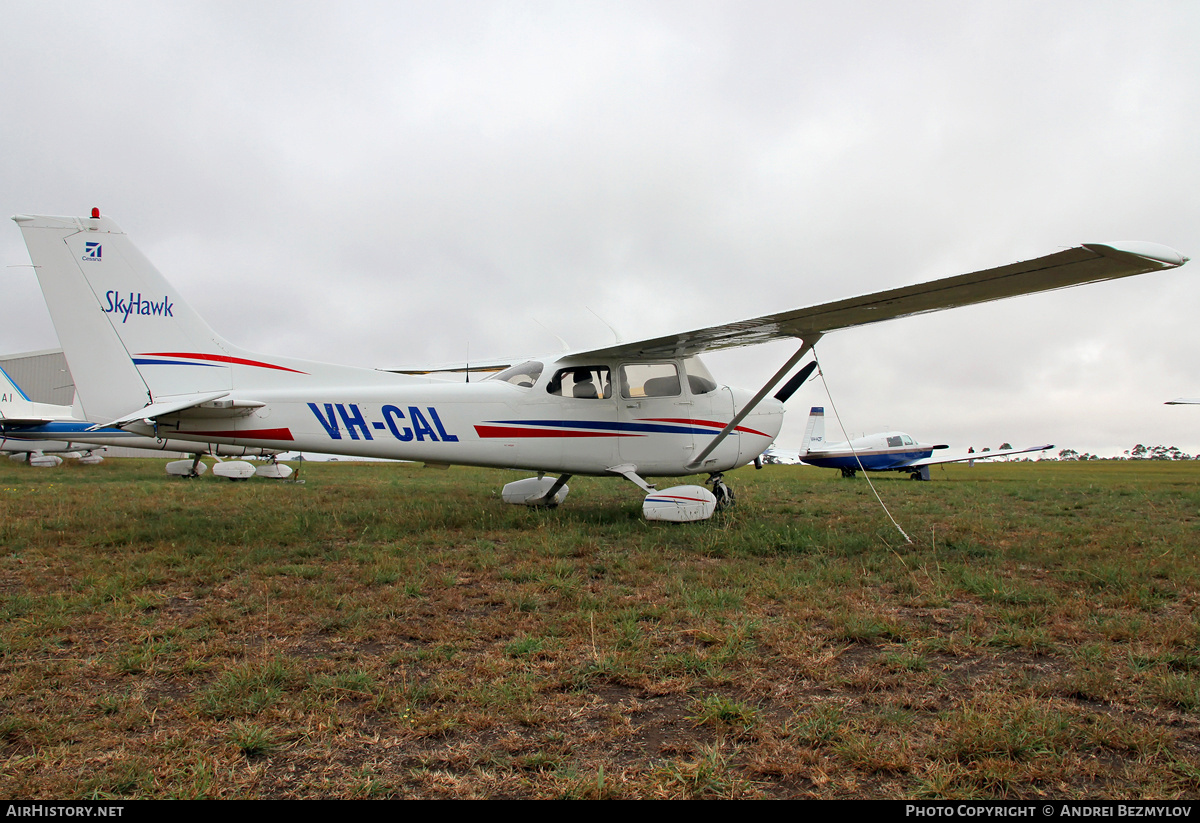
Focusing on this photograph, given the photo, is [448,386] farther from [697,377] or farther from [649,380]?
[697,377]

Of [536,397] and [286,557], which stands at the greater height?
[536,397]

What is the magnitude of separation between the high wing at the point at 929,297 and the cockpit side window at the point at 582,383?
0.71 feet

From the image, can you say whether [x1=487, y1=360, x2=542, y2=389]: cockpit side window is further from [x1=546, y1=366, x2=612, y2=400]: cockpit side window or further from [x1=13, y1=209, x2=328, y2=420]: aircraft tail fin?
[x1=13, y1=209, x2=328, y2=420]: aircraft tail fin

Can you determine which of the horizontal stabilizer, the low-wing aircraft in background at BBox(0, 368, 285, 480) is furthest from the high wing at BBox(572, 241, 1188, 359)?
the low-wing aircraft in background at BBox(0, 368, 285, 480)

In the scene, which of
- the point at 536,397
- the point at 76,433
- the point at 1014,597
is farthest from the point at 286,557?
the point at 76,433

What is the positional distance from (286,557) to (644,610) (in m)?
3.69

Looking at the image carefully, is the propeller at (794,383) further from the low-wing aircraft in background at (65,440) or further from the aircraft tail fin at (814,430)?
the aircraft tail fin at (814,430)

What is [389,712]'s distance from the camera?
276 centimetres

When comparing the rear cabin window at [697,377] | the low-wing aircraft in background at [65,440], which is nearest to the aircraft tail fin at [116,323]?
the rear cabin window at [697,377]

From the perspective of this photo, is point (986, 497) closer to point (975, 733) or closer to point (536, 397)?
point (536, 397)

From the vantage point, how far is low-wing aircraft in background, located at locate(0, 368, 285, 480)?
16.5 m

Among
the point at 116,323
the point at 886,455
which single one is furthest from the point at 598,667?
the point at 886,455

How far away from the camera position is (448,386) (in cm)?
A: 771

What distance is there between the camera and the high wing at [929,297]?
16.0 feet
